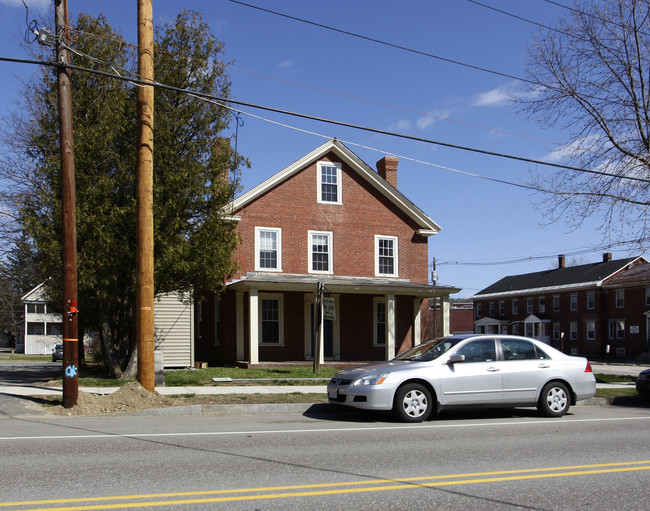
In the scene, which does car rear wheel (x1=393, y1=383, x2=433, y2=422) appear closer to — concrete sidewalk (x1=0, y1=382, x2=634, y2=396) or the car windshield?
the car windshield

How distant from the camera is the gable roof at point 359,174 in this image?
24766mm

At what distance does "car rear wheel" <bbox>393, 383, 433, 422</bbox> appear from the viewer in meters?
10.7

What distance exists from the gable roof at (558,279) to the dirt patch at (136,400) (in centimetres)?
4410

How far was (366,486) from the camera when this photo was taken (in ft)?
21.0

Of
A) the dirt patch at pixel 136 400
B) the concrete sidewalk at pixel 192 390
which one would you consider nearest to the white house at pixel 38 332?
the concrete sidewalk at pixel 192 390

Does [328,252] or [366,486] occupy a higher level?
[328,252]

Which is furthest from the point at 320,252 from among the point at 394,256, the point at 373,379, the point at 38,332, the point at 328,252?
the point at 38,332

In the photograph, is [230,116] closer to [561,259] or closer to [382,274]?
[382,274]

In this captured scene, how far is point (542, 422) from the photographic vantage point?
1116cm

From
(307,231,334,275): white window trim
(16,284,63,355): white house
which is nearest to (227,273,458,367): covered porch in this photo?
(307,231,334,275): white window trim

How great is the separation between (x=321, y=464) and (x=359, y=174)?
2029 cm

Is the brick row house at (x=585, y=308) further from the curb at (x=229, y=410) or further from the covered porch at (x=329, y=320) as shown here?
the curb at (x=229, y=410)

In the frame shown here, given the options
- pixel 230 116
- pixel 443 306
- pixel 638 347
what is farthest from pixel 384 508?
pixel 638 347

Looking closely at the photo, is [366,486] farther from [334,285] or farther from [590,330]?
[590,330]
